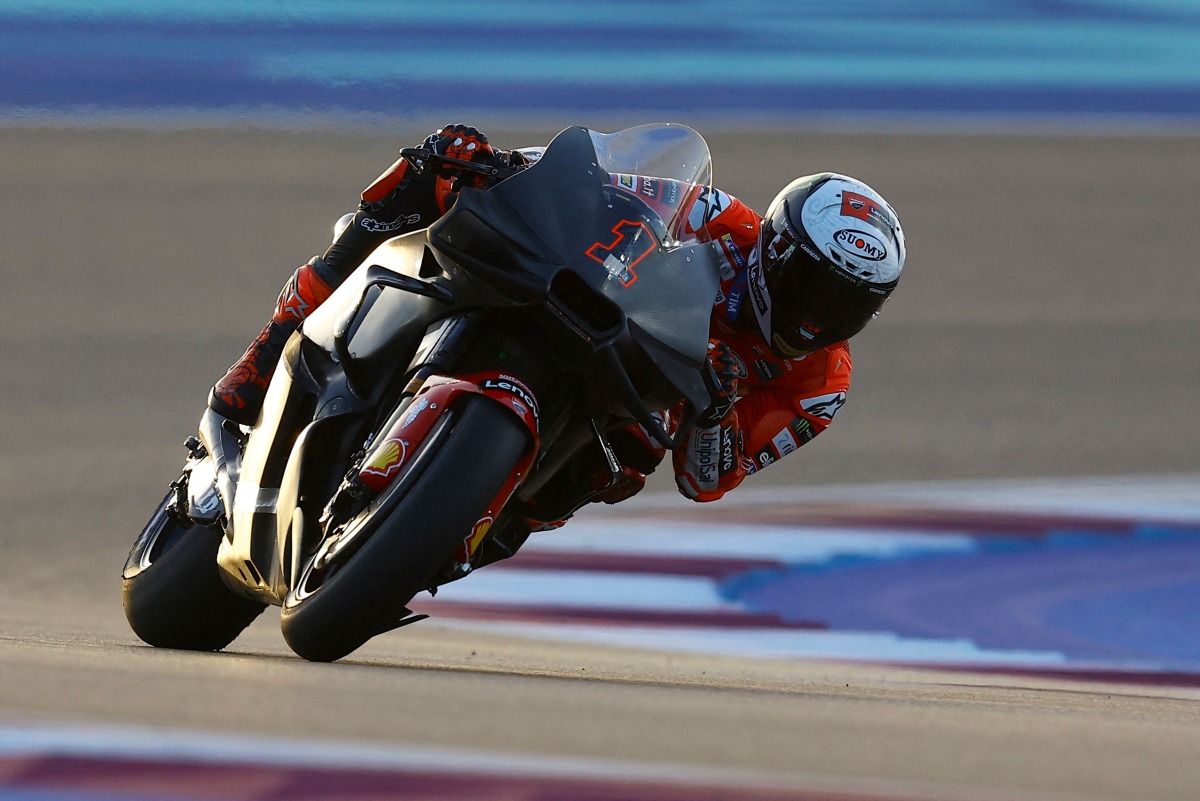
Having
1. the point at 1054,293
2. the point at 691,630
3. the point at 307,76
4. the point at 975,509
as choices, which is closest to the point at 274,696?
the point at 691,630

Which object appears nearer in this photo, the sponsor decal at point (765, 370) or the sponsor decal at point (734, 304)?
the sponsor decal at point (734, 304)

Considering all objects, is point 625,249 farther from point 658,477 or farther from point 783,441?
point 658,477

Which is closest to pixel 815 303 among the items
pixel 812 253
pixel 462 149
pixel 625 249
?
pixel 812 253

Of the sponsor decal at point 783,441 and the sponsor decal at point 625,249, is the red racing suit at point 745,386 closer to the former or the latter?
the sponsor decal at point 783,441

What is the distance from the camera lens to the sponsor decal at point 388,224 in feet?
14.2

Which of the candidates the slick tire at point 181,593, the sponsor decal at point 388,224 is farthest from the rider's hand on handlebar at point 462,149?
the slick tire at point 181,593

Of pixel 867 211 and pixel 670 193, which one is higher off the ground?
pixel 670 193

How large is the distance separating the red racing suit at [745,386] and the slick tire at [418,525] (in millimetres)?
891

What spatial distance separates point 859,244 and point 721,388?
1.82 feet

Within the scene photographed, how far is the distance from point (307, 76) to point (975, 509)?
21.1ft

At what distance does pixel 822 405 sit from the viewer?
15.1 feet

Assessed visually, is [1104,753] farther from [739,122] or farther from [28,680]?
[739,122]

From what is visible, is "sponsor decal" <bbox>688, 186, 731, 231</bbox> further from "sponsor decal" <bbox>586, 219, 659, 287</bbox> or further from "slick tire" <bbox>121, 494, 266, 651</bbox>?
"slick tire" <bbox>121, 494, 266, 651</bbox>

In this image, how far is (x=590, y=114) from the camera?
479 inches
